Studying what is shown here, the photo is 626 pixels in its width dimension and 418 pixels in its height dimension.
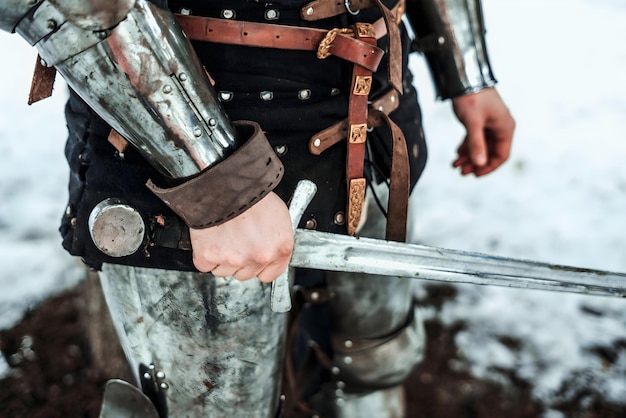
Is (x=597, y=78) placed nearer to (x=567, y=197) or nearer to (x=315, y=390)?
(x=567, y=197)

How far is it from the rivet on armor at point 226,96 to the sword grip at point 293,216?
0.19 metres

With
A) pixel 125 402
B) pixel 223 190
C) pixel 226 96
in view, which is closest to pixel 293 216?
pixel 223 190

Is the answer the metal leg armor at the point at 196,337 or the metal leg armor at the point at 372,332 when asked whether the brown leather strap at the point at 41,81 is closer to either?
the metal leg armor at the point at 196,337

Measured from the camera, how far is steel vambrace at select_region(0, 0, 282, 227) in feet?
2.92

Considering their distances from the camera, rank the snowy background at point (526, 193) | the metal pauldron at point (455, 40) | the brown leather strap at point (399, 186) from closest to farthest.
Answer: the brown leather strap at point (399, 186) < the metal pauldron at point (455, 40) < the snowy background at point (526, 193)

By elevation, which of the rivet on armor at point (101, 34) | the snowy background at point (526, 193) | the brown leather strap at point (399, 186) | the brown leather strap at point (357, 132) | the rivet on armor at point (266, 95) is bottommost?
the snowy background at point (526, 193)

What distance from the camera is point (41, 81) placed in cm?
104

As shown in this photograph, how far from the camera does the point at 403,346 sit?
1.72m

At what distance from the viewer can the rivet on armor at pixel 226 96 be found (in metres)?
1.12

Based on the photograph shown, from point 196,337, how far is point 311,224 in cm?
29

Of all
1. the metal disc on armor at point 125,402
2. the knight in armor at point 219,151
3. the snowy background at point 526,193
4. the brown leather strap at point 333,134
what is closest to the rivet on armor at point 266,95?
the knight in armor at point 219,151

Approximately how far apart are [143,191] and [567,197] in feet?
9.37

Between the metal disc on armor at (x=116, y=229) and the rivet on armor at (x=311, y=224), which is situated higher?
the metal disc on armor at (x=116, y=229)

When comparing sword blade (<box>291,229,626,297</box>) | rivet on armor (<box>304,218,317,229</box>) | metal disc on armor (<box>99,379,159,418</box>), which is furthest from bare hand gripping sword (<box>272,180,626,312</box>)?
metal disc on armor (<box>99,379,159,418</box>)
